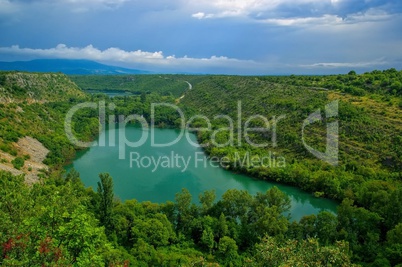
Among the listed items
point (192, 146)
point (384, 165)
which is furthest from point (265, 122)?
point (384, 165)

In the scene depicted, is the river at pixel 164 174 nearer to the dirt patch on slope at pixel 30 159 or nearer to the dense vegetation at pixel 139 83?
the dirt patch on slope at pixel 30 159

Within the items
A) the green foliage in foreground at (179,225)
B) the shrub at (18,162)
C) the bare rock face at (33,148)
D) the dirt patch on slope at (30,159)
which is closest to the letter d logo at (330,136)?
the green foliage in foreground at (179,225)

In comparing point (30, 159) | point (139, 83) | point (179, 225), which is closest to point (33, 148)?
point (30, 159)

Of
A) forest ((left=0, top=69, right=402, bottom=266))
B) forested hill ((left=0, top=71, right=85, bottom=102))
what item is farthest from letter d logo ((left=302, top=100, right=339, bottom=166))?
forested hill ((left=0, top=71, right=85, bottom=102))

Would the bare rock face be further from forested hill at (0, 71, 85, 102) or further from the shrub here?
forested hill at (0, 71, 85, 102)

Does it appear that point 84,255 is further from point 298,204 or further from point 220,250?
point 298,204

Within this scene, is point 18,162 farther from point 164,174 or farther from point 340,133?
point 340,133

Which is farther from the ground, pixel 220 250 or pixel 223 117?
pixel 223 117
